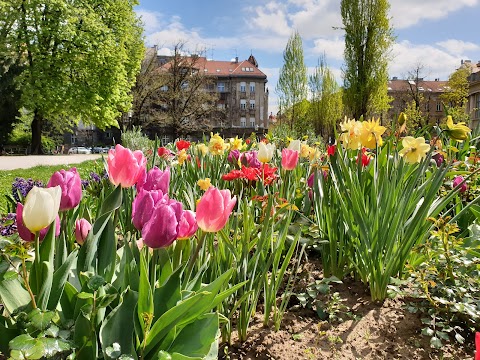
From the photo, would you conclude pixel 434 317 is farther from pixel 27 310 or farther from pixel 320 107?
pixel 320 107

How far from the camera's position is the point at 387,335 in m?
1.46

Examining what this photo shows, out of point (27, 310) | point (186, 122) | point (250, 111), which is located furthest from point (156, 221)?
point (250, 111)

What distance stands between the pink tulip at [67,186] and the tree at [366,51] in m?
20.2

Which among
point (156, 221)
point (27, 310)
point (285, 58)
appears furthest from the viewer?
point (285, 58)

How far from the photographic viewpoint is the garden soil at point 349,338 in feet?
4.42

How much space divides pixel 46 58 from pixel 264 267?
67.0ft

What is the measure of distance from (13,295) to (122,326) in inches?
9.2

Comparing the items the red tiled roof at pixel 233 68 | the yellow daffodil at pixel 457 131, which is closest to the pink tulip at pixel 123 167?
the yellow daffodil at pixel 457 131

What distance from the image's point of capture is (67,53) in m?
19.2

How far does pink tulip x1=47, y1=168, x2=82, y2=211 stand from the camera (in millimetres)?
1144

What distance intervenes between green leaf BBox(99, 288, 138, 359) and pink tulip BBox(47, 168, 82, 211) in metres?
0.40

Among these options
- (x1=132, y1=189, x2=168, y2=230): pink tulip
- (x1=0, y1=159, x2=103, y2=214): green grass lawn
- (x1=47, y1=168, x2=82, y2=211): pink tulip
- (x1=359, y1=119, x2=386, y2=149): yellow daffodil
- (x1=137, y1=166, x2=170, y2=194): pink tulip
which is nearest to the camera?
(x1=132, y1=189, x2=168, y2=230): pink tulip

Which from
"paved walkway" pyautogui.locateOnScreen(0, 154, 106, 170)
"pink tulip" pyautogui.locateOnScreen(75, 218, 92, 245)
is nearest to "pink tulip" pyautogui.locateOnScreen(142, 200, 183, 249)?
"pink tulip" pyautogui.locateOnScreen(75, 218, 92, 245)

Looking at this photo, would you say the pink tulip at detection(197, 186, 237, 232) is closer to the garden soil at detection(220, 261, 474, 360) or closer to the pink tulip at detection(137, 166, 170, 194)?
the pink tulip at detection(137, 166, 170, 194)
